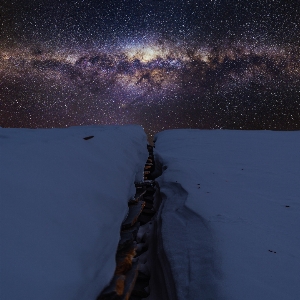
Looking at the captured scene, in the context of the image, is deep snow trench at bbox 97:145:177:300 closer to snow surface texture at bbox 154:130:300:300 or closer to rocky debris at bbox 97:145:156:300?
rocky debris at bbox 97:145:156:300

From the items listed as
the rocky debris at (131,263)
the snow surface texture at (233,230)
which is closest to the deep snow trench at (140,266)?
the rocky debris at (131,263)

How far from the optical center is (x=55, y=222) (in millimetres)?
1364

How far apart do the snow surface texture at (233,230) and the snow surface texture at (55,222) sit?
25.6 inches

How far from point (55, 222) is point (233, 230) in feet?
5.53

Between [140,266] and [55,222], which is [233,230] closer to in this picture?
[140,266]

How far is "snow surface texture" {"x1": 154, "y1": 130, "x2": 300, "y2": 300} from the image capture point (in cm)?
169

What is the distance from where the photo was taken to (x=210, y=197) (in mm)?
3393

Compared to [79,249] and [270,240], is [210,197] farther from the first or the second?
[79,249]

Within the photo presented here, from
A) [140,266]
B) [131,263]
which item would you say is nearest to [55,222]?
[131,263]

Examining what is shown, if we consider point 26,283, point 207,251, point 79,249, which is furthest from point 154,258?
point 26,283

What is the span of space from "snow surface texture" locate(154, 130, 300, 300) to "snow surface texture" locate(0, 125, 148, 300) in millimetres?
650

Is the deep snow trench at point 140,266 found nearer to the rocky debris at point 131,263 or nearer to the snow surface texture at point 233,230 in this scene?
the rocky debris at point 131,263

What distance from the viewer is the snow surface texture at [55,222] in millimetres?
1012

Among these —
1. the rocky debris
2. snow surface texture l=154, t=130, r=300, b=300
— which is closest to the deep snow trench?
the rocky debris
